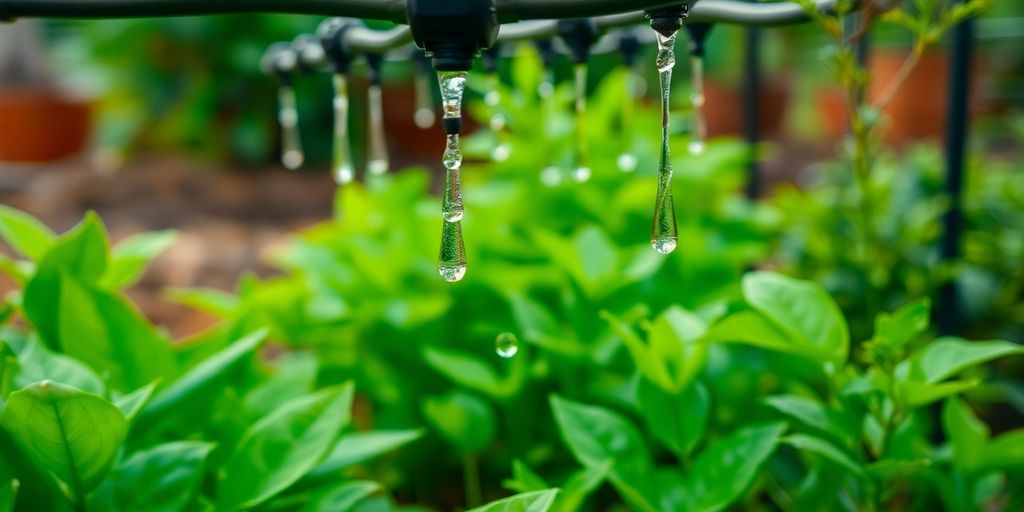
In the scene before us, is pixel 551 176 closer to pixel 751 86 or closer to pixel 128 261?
pixel 128 261

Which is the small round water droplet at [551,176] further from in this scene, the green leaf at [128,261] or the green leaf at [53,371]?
the green leaf at [53,371]

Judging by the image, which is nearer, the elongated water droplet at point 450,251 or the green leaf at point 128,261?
the elongated water droplet at point 450,251

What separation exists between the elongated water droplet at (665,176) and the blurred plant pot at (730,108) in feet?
13.7

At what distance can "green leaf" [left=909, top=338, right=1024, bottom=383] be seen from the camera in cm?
81

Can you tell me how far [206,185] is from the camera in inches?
129

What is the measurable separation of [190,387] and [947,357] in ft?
2.25

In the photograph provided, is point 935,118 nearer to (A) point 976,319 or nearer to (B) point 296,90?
(B) point 296,90

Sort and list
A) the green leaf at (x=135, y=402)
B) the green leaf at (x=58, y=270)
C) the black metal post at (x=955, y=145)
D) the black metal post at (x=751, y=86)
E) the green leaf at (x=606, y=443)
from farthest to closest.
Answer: the black metal post at (x=751, y=86), the black metal post at (x=955, y=145), the green leaf at (x=58, y=270), the green leaf at (x=606, y=443), the green leaf at (x=135, y=402)

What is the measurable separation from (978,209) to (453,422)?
3.86ft

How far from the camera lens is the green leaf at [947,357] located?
32.0 inches

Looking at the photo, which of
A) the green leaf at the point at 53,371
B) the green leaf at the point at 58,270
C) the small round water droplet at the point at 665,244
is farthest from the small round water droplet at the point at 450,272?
the green leaf at the point at 58,270

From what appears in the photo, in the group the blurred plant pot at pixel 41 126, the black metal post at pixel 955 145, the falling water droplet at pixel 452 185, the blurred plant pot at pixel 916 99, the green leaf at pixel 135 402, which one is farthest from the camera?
the blurred plant pot at pixel 41 126

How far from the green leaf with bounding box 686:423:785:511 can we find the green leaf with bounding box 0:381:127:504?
0.49 metres

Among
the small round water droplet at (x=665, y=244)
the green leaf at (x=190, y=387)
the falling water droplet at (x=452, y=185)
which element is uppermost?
the falling water droplet at (x=452, y=185)
